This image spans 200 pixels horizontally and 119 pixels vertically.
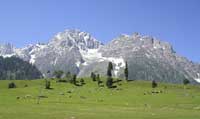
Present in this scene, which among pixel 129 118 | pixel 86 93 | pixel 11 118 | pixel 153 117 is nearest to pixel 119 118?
pixel 129 118

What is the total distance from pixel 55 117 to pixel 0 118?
971cm

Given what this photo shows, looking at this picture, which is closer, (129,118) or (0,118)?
(0,118)

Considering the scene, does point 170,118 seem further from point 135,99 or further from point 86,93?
point 86,93

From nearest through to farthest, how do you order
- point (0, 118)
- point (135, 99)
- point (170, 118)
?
point (0, 118) < point (170, 118) < point (135, 99)

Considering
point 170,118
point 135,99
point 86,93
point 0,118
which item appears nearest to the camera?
point 0,118

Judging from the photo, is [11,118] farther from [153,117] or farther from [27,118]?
[153,117]

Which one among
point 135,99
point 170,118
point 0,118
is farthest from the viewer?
point 135,99

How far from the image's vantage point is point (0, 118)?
2867 inches

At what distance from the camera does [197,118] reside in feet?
250

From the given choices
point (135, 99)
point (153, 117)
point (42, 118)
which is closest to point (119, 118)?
point (153, 117)

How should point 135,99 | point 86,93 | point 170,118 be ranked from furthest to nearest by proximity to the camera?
point 86,93, point 135,99, point 170,118

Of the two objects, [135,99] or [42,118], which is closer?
[42,118]

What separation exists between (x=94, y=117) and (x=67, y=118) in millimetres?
5609

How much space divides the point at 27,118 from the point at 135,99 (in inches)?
3630
